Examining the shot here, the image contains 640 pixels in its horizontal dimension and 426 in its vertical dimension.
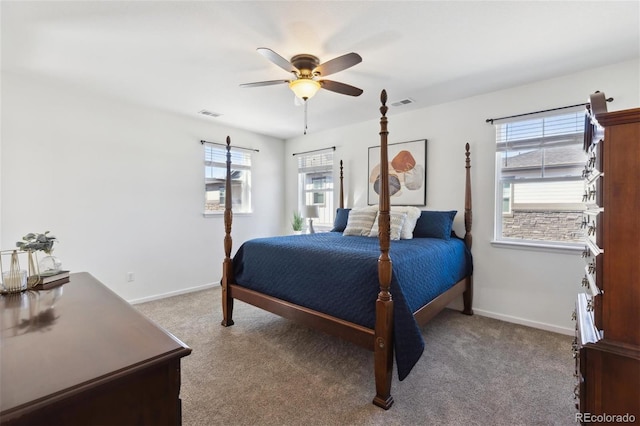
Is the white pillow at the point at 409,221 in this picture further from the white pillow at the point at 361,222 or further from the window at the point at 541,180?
the window at the point at 541,180

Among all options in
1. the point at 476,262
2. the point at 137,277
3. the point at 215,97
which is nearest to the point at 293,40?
the point at 215,97

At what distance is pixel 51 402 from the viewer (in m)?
0.60

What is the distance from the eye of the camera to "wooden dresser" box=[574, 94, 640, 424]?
0.93 m

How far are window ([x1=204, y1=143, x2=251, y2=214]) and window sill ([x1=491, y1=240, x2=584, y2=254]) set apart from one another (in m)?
3.58

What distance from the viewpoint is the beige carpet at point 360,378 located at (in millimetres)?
1672

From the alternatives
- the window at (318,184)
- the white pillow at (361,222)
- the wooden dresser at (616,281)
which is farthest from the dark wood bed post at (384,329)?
the window at (318,184)

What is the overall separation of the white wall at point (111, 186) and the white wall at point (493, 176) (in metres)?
2.73

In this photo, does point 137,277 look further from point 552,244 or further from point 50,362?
point 552,244

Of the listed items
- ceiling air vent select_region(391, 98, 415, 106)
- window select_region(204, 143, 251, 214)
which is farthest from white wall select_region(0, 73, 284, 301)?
ceiling air vent select_region(391, 98, 415, 106)

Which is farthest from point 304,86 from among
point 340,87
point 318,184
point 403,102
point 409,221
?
point 318,184

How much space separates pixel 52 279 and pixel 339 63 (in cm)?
210

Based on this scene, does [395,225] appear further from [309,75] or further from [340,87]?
[309,75]

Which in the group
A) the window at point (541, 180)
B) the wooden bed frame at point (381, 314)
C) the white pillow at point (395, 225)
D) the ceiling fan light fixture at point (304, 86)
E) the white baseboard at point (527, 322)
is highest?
the ceiling fan light fixture at point (304, 86)

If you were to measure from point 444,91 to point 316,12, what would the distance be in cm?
187
